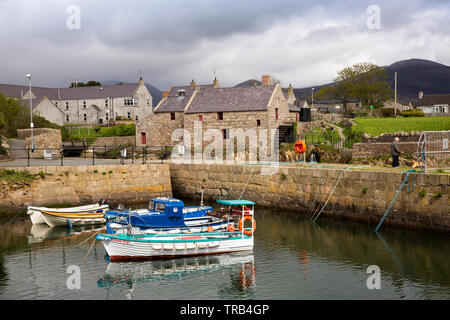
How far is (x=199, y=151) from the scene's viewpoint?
4731cm

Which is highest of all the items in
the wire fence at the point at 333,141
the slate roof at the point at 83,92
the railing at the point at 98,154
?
the slate roof at the point at 83,92

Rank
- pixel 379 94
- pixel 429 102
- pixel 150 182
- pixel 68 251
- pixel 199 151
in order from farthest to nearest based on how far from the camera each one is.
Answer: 1. pixel 429 102
2. pixel 379 94
3. pixel 199 151
4. pixel 150 182
5. pixel 68 251

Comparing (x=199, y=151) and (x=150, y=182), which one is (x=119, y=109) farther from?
(x=150, y=182)

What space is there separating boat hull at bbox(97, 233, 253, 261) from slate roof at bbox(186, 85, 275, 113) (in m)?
26.5

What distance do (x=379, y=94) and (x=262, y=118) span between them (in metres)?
32.3

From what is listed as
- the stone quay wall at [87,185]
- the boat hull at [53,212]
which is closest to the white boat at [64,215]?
the boat hull at [53,212]

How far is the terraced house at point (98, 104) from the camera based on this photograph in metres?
73.9

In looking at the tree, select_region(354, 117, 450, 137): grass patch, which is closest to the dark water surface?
select_region(354, 117, 450, 137): grass patch

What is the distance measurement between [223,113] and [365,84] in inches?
1226

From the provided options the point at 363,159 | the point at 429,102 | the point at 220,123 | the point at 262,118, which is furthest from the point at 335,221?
the point at 429,102

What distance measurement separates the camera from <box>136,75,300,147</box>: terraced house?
→ 44.9 meters

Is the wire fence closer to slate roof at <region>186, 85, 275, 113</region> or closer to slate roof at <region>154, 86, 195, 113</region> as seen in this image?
slate roof at <region>186, 85, 275, 113</region>

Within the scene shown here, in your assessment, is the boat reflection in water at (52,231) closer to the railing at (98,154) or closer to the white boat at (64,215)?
the white boat at (64,215)

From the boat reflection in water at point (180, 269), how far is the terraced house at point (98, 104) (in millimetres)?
56722
